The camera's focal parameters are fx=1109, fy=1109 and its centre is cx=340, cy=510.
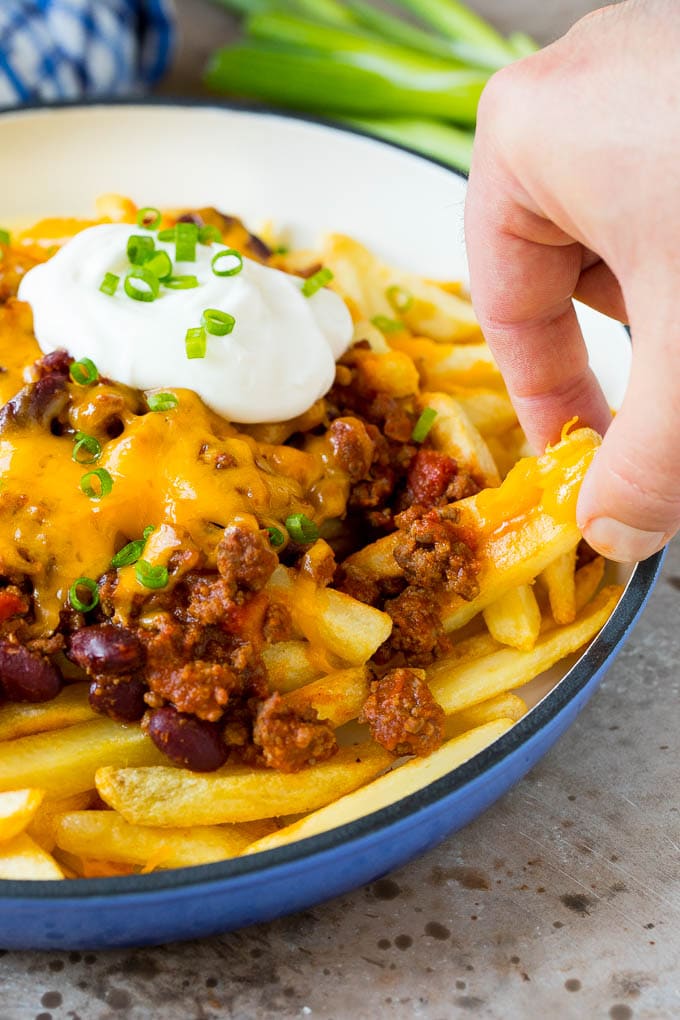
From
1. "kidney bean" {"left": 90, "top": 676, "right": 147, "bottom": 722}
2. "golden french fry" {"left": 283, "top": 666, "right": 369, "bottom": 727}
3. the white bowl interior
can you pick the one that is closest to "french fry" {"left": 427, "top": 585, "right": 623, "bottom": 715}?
"golden french fry" {"left": 283, "top": 666, "right": 369, "bottom": 727}

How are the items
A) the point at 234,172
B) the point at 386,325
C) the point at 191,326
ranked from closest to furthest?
the point at 191,326 → the point at 386,325 → the point at 234,172

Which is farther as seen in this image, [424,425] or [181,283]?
[424,425]

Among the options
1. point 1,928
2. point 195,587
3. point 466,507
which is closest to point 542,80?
point 466,507

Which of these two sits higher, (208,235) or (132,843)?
(208,235)

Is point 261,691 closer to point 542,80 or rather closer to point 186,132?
point 542,80

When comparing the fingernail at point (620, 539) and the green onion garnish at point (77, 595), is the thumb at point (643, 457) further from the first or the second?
the green onion garnish at point (77, 595)

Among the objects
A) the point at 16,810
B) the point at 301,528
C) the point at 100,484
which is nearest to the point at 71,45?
the point at 100,484

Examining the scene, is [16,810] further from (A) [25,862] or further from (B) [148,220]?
(B) [148,220]
